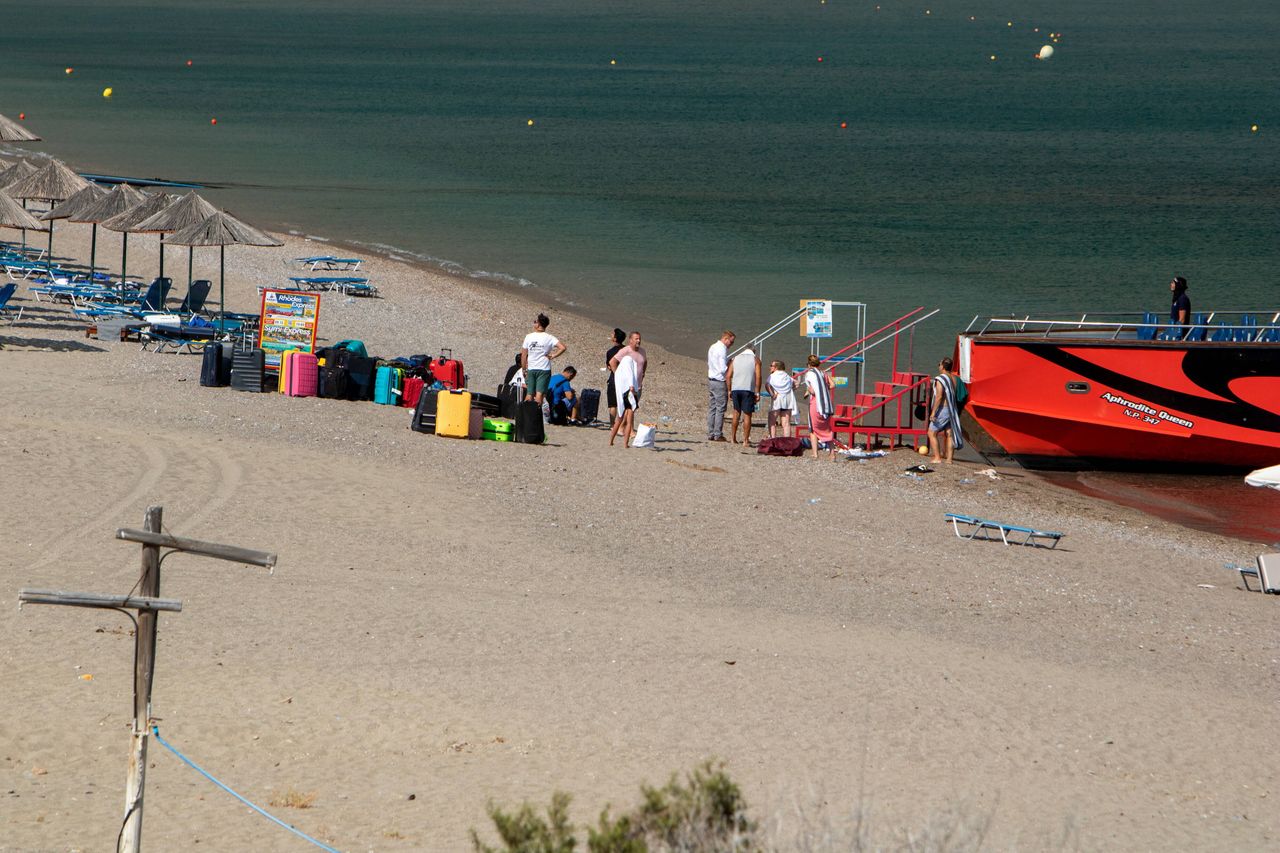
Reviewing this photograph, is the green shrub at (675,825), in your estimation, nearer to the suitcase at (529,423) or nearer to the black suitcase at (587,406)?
the suitcase at (529,423)

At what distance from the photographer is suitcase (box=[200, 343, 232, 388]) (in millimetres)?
18062

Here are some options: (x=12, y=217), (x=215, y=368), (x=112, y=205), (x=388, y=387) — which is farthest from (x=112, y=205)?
(x=388, y=387)

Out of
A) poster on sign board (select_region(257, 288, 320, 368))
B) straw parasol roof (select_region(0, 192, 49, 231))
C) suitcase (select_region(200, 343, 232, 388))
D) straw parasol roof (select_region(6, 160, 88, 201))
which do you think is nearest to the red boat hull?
poster on sign board (select_region(257, 288, 320, 368))

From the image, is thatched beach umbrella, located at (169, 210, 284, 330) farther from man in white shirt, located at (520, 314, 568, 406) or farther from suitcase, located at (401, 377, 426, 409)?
man in white shirt, located at (520, 314, 568, 406)

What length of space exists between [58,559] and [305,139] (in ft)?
169

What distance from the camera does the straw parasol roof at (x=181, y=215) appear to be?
2014 cm

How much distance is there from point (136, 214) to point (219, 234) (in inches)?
110

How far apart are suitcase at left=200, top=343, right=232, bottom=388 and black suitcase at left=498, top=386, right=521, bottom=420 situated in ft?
11.1

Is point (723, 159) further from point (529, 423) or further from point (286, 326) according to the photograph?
point (529, 423)

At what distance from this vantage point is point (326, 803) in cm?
765

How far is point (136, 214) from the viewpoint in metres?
21.5

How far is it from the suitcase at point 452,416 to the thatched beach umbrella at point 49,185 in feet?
34.2

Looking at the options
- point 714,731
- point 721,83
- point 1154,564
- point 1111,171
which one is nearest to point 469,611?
point 714,731

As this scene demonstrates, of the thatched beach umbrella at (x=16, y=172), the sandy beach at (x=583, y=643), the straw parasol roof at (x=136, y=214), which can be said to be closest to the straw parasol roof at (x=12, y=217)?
the straw parasol roof at (x=136, y=214)
